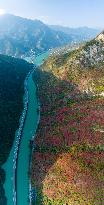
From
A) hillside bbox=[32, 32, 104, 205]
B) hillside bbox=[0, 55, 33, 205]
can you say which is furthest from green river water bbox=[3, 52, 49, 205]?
hillside bbox=[32, 32, 104, 205]

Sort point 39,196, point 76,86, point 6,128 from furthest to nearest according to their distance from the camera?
point 76,86 → point 6,128 → point 39,196

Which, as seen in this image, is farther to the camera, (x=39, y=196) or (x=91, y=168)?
(x=91, y=168)

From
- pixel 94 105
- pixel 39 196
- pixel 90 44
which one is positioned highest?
pixel 90 44

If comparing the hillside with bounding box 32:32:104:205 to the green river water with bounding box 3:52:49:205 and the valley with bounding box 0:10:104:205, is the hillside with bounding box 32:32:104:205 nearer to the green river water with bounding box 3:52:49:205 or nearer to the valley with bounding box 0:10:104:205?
the valley with bounding box 0:10:104:205

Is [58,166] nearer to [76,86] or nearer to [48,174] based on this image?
[48,174]

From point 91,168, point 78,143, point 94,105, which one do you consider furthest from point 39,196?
point 94,105

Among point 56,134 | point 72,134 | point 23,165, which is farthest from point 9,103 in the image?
point 23,165

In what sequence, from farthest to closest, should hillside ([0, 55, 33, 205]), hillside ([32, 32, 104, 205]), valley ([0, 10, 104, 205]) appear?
hillside ([0, 55, 33, 205]) < valley ([0, 10, 104, 205]) < hillside ([32, 32, 104, 205])
